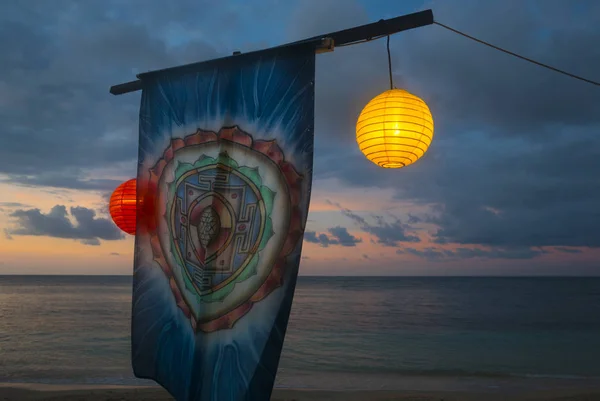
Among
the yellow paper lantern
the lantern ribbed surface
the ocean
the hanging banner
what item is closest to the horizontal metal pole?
the hanging banner

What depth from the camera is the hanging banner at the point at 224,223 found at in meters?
2.46

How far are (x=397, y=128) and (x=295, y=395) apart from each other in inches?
321

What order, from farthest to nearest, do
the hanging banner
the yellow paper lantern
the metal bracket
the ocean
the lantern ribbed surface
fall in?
the ocean → the lantern ribbed surface → the yellow paper lantern → the metal bracket → the hanging banner

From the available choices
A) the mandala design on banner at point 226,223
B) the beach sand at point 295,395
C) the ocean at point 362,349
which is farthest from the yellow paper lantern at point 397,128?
the ocean at point 362,349

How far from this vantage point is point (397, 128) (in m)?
3.51

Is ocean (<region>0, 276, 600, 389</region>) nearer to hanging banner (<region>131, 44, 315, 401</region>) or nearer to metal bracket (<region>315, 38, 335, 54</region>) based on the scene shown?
hanging banner (<region>131, 44, 315, 401</region>)

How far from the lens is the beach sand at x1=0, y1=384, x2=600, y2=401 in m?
9.20

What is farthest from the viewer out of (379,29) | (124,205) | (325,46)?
(124,205)

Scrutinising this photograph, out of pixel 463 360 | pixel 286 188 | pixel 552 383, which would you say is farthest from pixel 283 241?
pixel 463 360

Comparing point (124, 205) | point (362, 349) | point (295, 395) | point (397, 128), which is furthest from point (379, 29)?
point (362, 349)

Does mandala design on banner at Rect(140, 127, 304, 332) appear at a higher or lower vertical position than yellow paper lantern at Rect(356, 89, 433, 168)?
lower

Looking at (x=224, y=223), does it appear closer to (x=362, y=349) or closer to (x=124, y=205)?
(x=124, y=205)

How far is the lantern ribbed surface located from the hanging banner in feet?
4.30

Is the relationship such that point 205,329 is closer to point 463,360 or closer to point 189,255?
point 189,255
